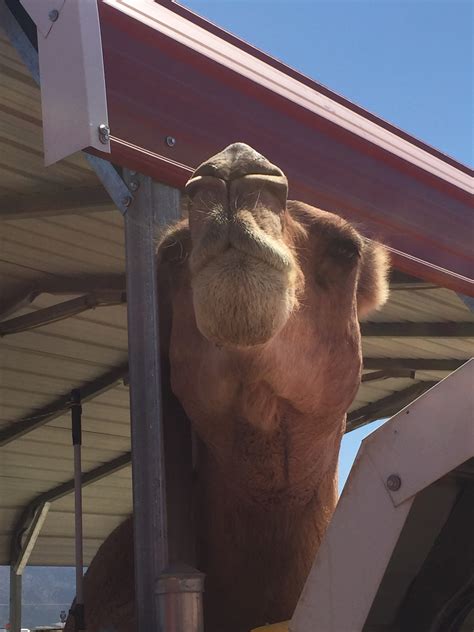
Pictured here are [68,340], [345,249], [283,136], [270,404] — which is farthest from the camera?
[68,340]

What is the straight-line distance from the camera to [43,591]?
458 inches

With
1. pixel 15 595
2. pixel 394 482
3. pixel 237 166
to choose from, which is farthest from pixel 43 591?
pixel 394 482

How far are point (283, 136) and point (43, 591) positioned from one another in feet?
28.0

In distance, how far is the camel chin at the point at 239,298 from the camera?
2.61 meters

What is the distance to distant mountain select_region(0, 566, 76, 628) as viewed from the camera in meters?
11.0

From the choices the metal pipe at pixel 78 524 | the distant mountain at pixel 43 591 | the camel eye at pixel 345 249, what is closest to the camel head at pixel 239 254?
the camel eye at pixel 345 249

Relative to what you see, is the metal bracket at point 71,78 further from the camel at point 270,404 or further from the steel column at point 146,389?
the camel at point 270,404

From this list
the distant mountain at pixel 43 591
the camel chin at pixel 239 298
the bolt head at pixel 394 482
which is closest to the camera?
the bolt head at pixel 394 482

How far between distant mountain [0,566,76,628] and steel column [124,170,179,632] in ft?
25.1

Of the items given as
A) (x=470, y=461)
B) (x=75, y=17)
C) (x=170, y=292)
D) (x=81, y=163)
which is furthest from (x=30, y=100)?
(x=470, y=461)

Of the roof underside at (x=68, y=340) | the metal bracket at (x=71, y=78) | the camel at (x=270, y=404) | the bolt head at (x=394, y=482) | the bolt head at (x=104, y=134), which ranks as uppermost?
the roof underside at (x=68, y=340)

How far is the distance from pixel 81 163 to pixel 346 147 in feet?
4.61

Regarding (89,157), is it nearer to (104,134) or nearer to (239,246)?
(104,134)

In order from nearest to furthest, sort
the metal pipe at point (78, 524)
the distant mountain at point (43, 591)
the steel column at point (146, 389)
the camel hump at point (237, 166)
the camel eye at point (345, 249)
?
the camel hump at point (237, 166) < the steel column at point (146, 389) < the camel eye at point (345, 249) < the metal pipe at point (78, 524) < the distant mountain at point (43, 591)
